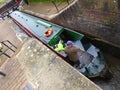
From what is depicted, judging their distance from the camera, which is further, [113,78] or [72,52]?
[113,78]

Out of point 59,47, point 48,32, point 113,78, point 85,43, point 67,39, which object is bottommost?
point 113,78

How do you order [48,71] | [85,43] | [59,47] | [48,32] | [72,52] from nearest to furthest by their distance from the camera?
1. [48,71]
2. [72,52]
3. [59,47]
4. [85,43]
5. [48,32]

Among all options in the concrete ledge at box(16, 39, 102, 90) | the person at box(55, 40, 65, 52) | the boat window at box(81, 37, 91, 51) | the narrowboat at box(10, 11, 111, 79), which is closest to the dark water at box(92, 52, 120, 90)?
the narrowboat at box(10, 11, 111, 79)

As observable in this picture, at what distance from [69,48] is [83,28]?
2.18 metres

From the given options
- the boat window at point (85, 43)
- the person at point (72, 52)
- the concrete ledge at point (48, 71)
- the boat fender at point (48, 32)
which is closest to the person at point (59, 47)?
the person at point (72, 52)

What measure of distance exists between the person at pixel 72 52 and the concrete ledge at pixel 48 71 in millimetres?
2860

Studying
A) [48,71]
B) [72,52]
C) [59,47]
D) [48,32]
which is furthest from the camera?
[48,32]

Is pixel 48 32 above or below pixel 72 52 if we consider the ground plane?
above

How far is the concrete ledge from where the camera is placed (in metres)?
3.90

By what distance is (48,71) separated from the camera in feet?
14.4

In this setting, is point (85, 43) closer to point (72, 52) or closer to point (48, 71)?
point (72, 52)

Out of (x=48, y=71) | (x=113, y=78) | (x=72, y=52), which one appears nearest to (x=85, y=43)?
(x=72, y=52)

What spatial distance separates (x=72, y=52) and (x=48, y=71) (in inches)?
148

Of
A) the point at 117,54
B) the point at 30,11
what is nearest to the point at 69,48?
the point at 117,54
